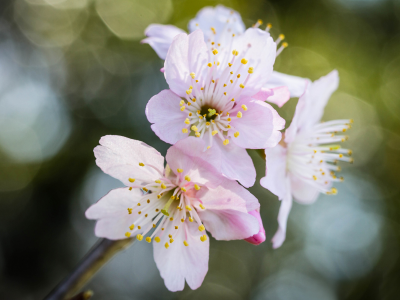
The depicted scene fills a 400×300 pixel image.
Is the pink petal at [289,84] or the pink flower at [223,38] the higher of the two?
the pink flower at [223,38]

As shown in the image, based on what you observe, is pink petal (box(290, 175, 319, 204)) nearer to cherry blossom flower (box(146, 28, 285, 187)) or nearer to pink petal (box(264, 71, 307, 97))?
pink petal (box(264, 71, 307, 97))

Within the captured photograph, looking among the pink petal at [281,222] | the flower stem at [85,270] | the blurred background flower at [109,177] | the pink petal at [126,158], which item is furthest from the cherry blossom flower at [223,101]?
the blurred background flower at [109,177]

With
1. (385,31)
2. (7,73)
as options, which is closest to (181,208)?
(385,31)

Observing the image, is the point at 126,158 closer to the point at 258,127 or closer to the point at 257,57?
the point at 258,127

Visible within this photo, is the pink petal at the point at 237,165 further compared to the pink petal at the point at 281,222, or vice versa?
the pink petal at the point at 281,222

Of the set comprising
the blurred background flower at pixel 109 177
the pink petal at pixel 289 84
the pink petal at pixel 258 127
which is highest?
the pink petal at pixel 289 84

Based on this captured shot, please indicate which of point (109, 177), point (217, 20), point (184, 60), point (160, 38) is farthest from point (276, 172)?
point (109, 177)

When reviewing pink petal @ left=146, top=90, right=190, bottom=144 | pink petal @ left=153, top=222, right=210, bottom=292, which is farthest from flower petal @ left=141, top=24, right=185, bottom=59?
pink petal @ left=153, top=222, right=210, bottom=292

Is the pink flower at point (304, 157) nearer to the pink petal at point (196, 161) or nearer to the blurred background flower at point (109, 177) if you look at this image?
the pink petal at point (196, 161)
